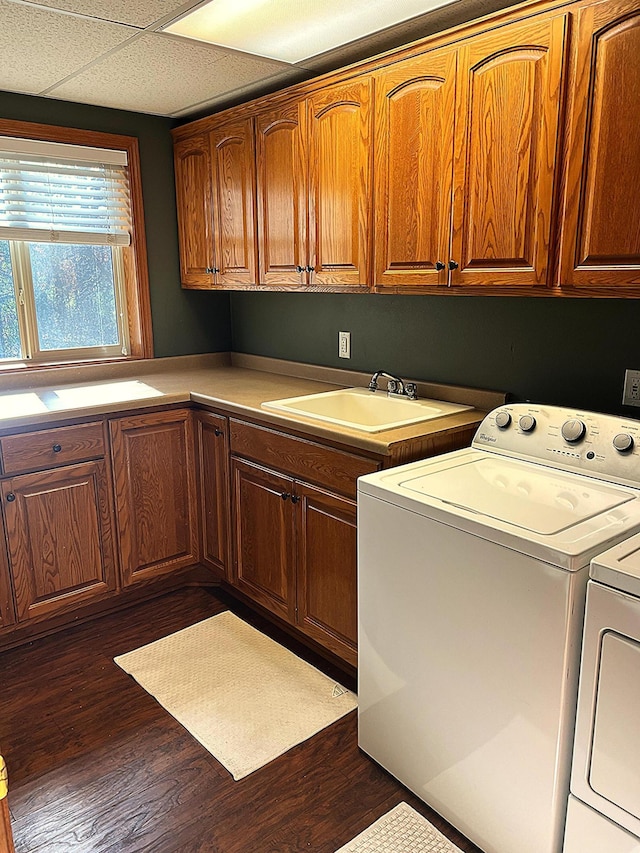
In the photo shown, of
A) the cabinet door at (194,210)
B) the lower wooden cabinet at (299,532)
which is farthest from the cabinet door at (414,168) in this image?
the cabinet door at (194,210)

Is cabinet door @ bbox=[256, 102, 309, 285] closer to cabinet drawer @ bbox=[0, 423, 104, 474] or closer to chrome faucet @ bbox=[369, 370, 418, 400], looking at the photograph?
chrome faucet @ bbox=[369, 370, 418, 400]

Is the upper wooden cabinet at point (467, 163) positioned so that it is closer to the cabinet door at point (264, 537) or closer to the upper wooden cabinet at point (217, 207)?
the upper wooden cabinet at point (217, 207)

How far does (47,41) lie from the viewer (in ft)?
7.19

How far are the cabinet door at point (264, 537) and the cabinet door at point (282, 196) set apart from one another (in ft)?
2.77

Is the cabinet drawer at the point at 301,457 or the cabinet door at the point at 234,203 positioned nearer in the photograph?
the cabinet drawer at the point at 301,457

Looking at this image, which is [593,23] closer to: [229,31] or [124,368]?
[229,31]

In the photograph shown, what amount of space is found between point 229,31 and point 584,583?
205 cm

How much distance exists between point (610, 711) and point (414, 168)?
1.66 m

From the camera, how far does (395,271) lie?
227 cm

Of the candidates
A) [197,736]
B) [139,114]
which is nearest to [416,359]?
[197,736]

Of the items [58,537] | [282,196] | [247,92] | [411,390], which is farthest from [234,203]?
[58,537]

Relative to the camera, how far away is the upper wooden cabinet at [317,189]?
2336mm

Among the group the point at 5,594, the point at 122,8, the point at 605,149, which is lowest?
the point at 5,594

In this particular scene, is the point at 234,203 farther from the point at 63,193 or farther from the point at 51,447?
the point at 51,447
